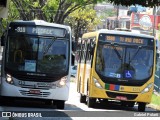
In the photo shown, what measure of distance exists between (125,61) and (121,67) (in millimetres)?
269

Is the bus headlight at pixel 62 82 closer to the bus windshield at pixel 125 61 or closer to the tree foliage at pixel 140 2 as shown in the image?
the bus windshield at pixel 125 61

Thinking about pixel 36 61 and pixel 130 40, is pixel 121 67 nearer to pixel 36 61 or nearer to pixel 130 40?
pixel 130 40

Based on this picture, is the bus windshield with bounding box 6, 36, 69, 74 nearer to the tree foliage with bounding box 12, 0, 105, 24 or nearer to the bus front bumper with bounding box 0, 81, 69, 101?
the bus front bumper with bounding box 0, 81, 69, 101

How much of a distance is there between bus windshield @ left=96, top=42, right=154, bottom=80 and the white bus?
2.29m

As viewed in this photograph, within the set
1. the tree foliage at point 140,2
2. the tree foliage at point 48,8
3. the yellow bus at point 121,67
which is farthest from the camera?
the tree foliage at point 48,8

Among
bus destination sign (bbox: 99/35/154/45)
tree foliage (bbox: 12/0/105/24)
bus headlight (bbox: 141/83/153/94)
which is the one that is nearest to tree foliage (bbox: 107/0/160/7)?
bus destination sign (bbox: 99/35/154/45)

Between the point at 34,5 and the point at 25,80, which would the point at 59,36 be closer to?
the point at 25,80

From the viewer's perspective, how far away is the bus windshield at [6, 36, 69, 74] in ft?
65.3

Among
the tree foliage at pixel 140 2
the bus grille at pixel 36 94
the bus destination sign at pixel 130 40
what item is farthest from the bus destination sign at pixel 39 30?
the tree foliage at pixel 140 2

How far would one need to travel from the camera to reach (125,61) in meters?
22.1

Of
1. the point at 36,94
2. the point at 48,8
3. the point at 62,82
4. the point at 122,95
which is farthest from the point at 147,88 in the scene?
the point at 48,8

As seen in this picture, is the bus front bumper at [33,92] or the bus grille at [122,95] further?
the bus grille at [122,95]

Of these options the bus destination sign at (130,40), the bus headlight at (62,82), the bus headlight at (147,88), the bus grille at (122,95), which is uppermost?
the bus destination sign at (130,40)

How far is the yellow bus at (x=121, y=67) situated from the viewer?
21906 millimetres
